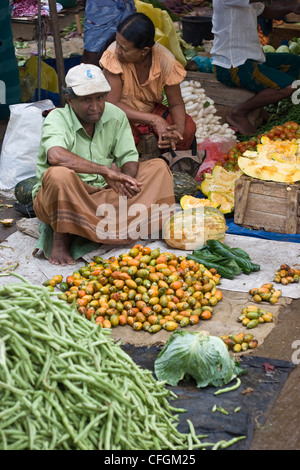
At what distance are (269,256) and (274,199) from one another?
61cm

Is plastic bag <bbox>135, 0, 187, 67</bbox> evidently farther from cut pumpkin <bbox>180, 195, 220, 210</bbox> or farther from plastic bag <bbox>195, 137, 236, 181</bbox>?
cut pumpkin <bbox>180, 195, 220, 210</bbox>

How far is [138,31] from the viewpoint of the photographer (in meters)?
5.00

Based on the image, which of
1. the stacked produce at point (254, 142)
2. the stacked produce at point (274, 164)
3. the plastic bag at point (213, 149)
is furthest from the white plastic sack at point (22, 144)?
the stacked produce at point (274, 164)

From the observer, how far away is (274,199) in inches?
196

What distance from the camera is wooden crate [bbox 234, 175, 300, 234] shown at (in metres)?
4.87

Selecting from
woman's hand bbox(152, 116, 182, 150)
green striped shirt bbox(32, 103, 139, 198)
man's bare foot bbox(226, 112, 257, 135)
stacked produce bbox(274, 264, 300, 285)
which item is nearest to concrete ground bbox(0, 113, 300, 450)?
stacked produce bbox(274, 264, 300, 285)

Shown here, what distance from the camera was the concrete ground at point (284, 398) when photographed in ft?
9.05

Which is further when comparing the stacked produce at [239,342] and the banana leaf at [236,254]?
the banana leaf at [236,254]

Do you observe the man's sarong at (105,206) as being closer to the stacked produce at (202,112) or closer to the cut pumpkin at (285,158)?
the cut pumpkin at (285,158)

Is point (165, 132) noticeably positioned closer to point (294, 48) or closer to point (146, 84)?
point (146, 84)

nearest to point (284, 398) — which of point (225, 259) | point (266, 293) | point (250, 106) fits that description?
point (266, 293)

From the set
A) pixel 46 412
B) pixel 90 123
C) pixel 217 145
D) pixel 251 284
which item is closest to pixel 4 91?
pixel 217 145

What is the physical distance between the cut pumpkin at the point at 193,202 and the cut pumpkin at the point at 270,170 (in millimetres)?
392

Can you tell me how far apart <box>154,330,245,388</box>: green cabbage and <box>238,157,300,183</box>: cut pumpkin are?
2.05 m
